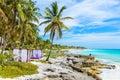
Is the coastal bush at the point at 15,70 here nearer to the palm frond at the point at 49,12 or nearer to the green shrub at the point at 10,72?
the green shrub at the point at 10,72

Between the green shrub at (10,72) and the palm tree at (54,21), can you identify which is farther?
the palm tree at (54,21)


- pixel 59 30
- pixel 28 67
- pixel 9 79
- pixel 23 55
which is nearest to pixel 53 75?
pixel 28 67

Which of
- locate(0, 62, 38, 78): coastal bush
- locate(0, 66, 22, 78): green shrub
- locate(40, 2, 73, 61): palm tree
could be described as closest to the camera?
locate(0, 66, 22, 78): green shrub

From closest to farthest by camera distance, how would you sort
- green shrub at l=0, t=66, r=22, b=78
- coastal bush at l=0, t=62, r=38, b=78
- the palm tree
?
1. green shrub at l=0, t=66, r=22, b=78
2. coastal bush at l=0, t=62, r=38, b=78
3. the palm tree

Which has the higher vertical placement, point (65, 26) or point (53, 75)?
point (65, 26)

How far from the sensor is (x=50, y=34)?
110ft

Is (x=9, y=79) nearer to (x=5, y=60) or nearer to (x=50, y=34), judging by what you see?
(x=5, y=60)

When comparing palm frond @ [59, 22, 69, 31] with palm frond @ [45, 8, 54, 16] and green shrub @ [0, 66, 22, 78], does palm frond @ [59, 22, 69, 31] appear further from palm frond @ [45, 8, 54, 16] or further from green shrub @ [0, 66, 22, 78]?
green shrub @ [0, 66, 22, 78]

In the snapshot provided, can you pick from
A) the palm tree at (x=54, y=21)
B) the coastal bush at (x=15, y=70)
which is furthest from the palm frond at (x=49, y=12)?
the coastal bush at (x=15, y=70)

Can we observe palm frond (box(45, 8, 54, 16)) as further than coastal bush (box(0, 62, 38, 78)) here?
Yes

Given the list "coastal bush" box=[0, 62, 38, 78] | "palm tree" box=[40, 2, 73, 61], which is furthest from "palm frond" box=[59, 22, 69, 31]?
"coastal bush" box=[0, 62, 38, 78]

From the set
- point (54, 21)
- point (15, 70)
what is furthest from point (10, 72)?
point (54, 21)

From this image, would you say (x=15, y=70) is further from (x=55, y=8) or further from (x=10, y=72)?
(x=55, y=8)

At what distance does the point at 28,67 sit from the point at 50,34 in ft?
42.4
